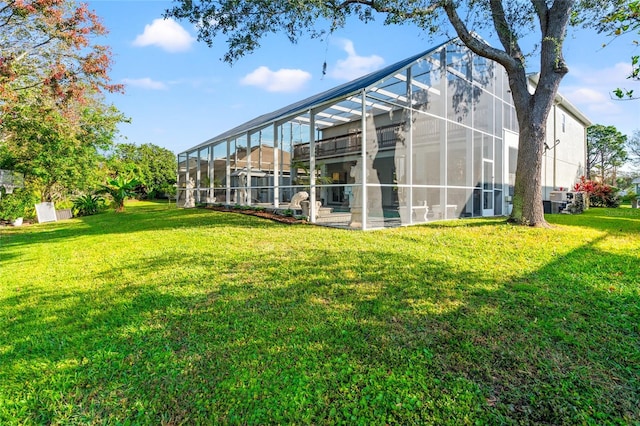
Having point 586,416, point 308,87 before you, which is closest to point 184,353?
point 586,416

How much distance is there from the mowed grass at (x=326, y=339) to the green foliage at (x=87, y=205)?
632 inches

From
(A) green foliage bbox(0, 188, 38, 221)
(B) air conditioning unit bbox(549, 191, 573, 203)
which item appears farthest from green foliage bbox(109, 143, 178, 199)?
(B) air conditioning unit bbox(549, 191, 573, 203)

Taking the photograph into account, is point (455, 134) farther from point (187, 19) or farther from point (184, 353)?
point (184, 353)

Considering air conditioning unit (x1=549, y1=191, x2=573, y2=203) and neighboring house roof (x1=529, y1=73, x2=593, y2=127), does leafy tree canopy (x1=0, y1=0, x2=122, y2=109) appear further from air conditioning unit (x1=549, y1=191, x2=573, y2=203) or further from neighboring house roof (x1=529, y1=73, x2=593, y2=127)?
air conditioning unit (x1=549, y1=191, x2=573, y2=203)

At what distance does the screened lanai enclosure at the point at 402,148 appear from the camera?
9.45 metres

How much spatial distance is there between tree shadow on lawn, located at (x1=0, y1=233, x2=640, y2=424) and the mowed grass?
15mm

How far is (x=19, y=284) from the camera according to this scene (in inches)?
198

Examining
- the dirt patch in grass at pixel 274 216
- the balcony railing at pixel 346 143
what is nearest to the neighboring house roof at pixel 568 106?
the balcony railing at pixel 346 143

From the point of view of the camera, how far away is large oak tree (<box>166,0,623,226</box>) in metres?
8.45

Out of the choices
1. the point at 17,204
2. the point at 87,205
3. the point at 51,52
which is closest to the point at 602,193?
the point at 51,52

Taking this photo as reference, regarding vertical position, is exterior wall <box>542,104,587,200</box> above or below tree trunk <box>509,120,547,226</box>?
above

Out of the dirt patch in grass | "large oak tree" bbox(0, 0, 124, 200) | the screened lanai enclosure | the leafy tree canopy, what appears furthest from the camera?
the dirt patch in grass

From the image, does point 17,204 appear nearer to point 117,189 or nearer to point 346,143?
point 117,189

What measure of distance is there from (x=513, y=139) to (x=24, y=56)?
2139 cm
